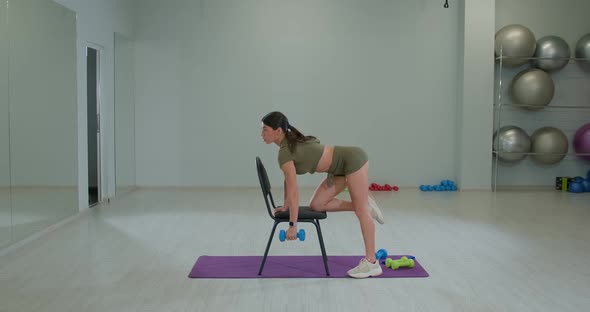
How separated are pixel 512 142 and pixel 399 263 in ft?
14.4

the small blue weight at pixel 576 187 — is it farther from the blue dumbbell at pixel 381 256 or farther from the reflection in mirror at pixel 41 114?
the reflection in mirror at pixel 41 114

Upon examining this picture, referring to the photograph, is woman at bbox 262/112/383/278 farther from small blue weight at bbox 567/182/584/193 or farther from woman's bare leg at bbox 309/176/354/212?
small blue weight at bbox 567/182/584/193

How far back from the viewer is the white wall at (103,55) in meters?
6.10

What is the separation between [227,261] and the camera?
173 inches

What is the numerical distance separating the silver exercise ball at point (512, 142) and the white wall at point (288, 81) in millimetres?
660

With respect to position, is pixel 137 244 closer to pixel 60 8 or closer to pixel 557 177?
pixel 60 8

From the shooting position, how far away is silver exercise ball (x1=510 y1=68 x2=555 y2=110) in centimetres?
781

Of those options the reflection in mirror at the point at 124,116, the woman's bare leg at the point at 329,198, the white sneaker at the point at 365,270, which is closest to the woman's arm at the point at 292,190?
the woman's bare leg at the point at 329,198

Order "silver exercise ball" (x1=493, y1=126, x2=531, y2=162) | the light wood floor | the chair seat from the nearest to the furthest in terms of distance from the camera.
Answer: the light wood floor, the chair seat, "silver exercise ball" (x1=493, y1=126, x2=531, y2=162)

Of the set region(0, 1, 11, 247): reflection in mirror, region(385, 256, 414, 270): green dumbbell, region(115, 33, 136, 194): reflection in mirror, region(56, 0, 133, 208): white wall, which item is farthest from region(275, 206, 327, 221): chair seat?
region(115, 33, 136, 194): reflection in mirror

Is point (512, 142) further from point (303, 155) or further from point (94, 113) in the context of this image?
point (94, 113)

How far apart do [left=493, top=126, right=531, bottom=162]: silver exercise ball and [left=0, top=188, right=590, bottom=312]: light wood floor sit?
0.91 metres

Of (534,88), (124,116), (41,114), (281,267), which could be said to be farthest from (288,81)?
(281,267)

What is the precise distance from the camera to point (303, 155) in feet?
12.7
